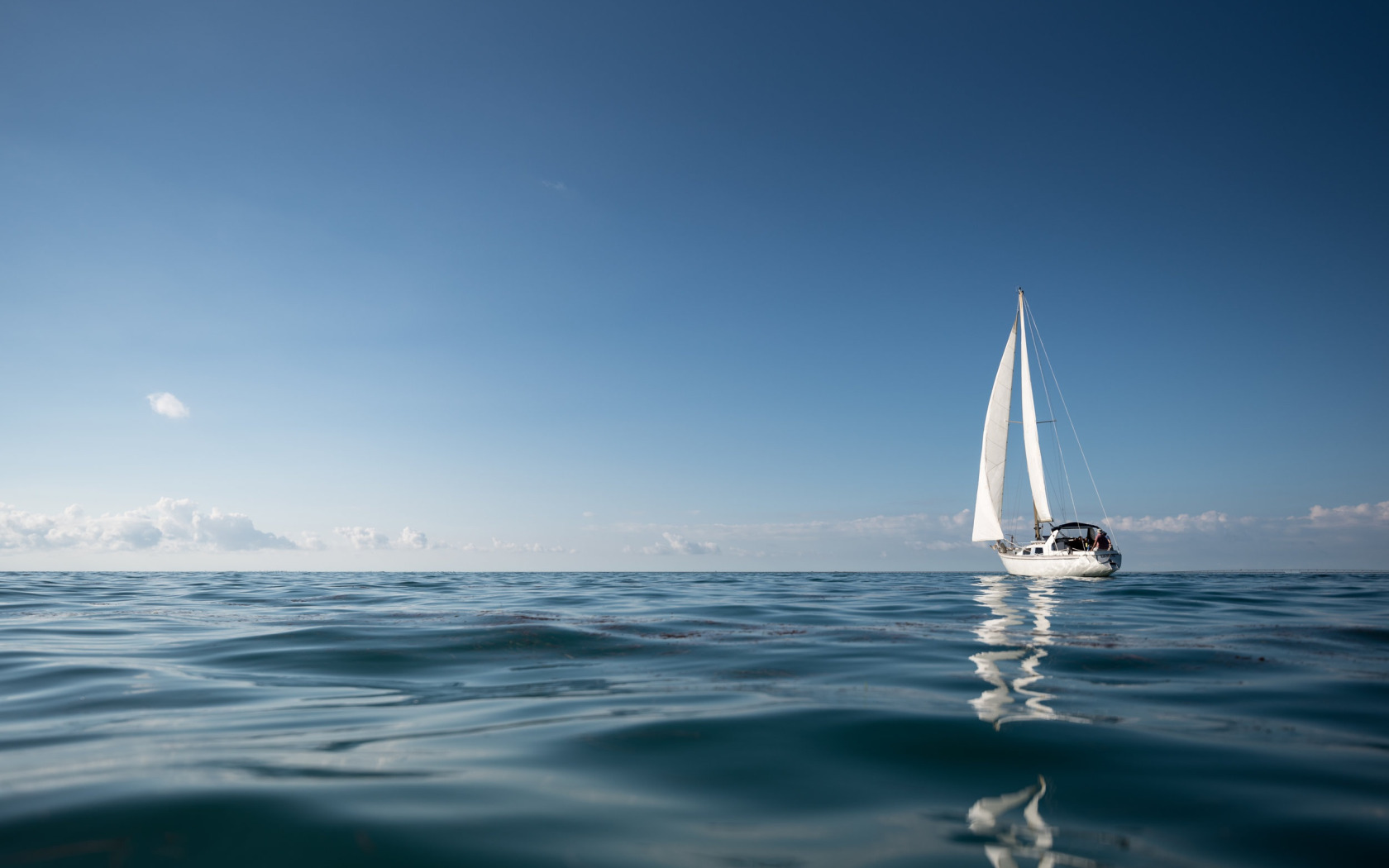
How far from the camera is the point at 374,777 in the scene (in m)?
3.83

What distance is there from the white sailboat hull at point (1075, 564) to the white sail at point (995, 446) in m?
9.86

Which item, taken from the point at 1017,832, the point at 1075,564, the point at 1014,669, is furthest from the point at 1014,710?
the point at 1075,564

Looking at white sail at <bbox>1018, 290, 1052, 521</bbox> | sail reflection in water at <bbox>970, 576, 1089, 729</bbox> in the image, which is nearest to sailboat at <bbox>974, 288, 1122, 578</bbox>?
white sail at <bbox>1018, 290, 1052, 521</bbox>

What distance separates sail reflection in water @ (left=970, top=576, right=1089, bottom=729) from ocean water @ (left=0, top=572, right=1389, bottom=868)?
0.17 feet

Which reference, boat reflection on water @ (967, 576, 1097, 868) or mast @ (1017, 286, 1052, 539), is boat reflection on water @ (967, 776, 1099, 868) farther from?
mast @ (1017, 286, 1052, 539)

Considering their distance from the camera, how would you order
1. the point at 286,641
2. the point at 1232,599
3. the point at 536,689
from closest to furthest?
the point at 536,689 < the point at 286,641 < the point at 1232,599

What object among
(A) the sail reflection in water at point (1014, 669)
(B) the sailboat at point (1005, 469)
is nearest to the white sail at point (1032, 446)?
(B) the sailboat at point (1005, 469)

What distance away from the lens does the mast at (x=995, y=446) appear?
2119 inches

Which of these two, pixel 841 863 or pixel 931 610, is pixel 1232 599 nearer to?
pixel 931 610

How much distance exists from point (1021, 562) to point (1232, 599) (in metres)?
25.6

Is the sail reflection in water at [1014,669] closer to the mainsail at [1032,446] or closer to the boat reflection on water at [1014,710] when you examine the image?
the boat reflection on water at [1014,710]

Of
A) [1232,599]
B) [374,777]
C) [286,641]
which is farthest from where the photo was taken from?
[1232,599]

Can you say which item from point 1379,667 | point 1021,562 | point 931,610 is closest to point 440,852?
point 1379,667

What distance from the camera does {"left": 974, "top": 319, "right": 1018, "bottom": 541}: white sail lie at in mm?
53812
